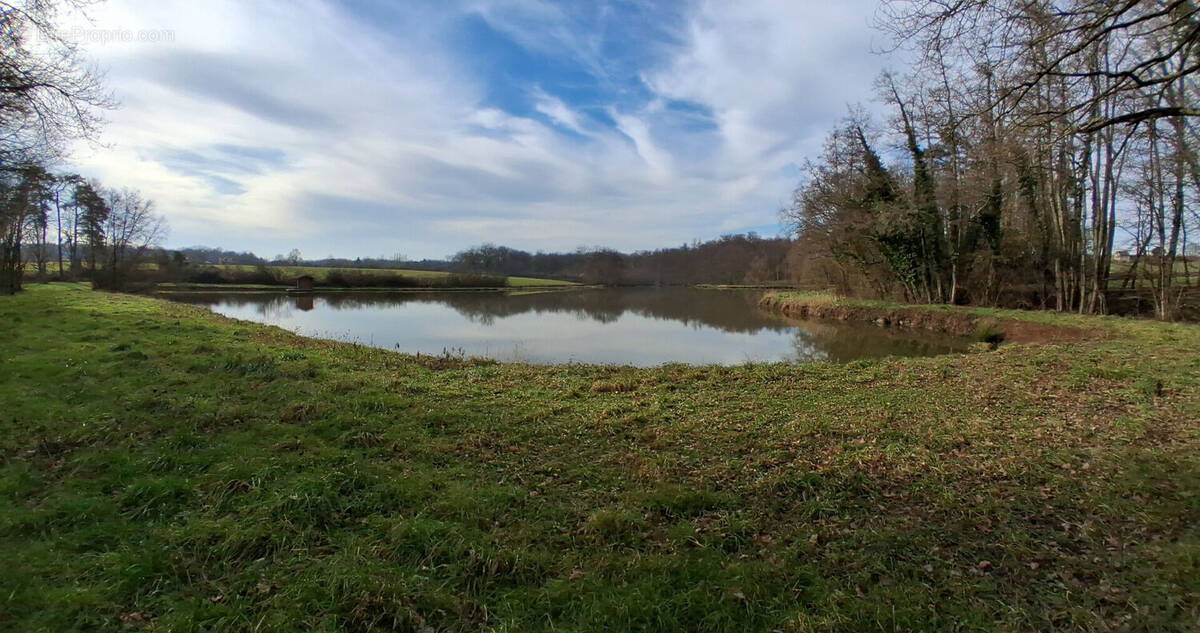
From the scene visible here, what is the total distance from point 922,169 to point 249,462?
23.3m

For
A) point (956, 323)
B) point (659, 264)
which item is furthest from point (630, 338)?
point (659, 264)

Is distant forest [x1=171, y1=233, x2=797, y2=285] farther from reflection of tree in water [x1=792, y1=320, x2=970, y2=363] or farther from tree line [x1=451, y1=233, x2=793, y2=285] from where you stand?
reflection of tree in water [x1=792, y1=320, x2=970, y2=363]

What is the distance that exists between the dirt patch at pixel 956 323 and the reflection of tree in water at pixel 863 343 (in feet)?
2.32

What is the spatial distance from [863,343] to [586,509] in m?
14.6

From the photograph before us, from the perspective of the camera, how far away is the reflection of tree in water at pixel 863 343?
42.2 feet

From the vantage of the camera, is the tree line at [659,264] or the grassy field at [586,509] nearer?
the grassy field at [586,509]

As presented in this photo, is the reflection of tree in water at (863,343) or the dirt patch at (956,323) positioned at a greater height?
the dirt patch at (956,323)

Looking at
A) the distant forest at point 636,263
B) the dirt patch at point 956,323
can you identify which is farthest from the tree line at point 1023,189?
the distant forest at point 636,263

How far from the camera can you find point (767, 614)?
6.94 ft

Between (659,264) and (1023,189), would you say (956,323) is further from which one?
(659,264)

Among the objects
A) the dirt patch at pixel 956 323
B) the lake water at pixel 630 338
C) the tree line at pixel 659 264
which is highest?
the tree line at pixel 659 264

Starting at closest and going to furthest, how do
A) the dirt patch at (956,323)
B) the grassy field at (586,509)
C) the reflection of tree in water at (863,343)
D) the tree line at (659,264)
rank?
the grassy field at (586,509) < the dirt patch at (956,323) < the reflection of tree in water at (863,343) < the tree line at (659,264)

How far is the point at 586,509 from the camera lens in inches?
119

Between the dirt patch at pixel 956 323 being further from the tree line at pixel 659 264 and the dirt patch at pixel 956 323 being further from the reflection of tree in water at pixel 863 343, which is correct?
Result: the tree line at pixel 659 264
